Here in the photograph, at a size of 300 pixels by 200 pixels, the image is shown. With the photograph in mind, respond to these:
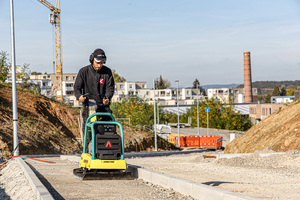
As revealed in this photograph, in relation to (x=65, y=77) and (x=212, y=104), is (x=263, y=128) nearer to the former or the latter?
(x=212, y=104)

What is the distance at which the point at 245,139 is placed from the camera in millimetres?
23266

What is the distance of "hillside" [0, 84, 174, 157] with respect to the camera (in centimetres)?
2373

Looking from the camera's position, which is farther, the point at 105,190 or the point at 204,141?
the point at 204,141

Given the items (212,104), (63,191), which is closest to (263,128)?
(63,191)

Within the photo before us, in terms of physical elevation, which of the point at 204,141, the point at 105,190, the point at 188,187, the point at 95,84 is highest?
the point at 95,84

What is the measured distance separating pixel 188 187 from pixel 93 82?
3.21m

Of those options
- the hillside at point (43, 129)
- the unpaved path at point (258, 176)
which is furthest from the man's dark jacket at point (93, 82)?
the hillside at point (43, 129)

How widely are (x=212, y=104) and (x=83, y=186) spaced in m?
88.6

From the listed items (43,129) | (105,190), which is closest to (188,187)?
(105,190)

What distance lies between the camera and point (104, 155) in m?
8.02

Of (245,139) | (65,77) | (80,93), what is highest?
(65,77)

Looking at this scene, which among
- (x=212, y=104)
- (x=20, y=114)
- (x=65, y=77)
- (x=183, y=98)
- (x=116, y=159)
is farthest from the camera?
(x=183, y=98)

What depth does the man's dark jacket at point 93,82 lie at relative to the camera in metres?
8.88

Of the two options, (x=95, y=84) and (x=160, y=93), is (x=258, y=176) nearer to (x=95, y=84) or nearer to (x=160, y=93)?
(x=95, y=84)
